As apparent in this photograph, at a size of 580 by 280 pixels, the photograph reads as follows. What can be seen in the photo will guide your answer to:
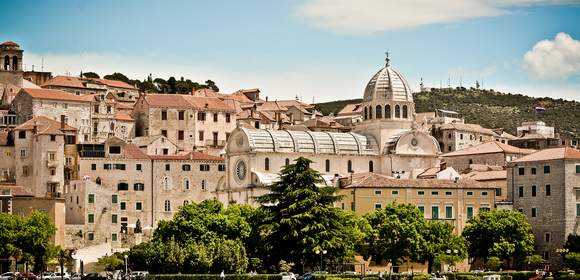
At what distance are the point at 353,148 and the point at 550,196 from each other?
2466 cm

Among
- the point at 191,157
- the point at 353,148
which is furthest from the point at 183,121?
the point at 353,148

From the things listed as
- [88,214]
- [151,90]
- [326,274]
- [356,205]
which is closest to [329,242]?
[326,274]

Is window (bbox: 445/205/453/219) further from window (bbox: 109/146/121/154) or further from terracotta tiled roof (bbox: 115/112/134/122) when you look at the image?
terracotta tiled roof (bbox: 115/112/134/122)

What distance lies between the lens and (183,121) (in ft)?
459

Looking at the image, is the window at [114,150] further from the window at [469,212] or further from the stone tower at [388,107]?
the window at [469,212]

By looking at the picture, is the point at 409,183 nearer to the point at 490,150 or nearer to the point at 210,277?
the point at 490,150

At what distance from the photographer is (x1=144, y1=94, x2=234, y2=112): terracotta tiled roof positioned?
459 feet

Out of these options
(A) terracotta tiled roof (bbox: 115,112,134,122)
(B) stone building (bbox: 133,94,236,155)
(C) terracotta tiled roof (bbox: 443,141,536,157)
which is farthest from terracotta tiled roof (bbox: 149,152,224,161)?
(C) terracotta tiled roof (bbox: 443,141,536,157)

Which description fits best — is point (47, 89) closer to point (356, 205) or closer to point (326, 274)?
point (356, 205)

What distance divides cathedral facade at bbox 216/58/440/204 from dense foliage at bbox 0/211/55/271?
20.6m

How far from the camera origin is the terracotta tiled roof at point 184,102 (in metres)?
140

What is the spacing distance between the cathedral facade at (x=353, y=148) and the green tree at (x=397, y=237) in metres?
17.8

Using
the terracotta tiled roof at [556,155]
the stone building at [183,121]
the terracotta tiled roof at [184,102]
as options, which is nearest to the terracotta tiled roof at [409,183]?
the terracotta tiled roof at [556,155]

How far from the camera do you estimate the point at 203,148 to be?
139625mm
